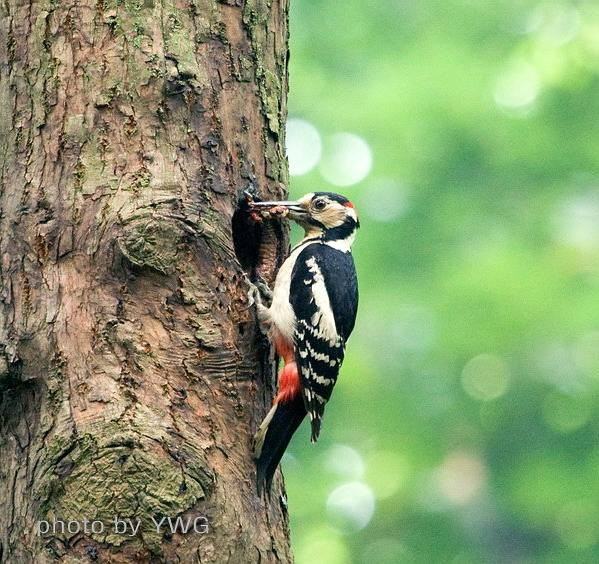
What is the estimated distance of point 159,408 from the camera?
11.4 feet

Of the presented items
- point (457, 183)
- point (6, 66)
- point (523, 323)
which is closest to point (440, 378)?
point (523, 323)

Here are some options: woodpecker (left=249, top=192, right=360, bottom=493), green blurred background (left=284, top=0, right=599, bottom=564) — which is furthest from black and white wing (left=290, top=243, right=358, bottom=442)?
green blurred background (left=284, top=0, right=599, bottom=564)

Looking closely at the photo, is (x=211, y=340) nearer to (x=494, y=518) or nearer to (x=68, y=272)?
(x=68, y=272)

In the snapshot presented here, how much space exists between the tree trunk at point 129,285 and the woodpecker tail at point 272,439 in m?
0.05

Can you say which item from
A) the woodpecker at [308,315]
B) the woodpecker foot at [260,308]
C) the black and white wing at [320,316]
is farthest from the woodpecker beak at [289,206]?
the woodpecker foot at [260,308]

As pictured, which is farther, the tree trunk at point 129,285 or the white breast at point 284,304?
the white breast at point 284,304

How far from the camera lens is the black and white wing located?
4262 mm

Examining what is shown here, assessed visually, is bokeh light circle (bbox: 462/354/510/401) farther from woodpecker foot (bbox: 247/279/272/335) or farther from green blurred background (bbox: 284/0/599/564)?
woodpecker foot (bbox: 247/279/272/335)

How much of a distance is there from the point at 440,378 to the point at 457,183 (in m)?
1.68

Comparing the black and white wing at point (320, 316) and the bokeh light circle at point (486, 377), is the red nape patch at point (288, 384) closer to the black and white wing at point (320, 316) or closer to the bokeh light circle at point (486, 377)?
the black and white wing at point (320, 316)

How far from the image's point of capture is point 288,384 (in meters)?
4.11

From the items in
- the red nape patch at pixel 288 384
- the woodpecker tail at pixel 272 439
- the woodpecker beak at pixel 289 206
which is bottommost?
the woodpecker tail at pixel 272 439

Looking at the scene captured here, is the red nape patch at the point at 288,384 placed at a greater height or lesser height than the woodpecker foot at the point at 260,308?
lesser

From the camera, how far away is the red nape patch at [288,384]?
3.99 meters
